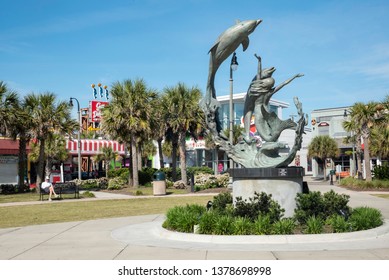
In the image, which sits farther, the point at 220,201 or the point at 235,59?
the point at 235,59

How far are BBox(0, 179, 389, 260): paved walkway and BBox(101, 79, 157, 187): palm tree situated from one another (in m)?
20.3

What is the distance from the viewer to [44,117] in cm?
2916

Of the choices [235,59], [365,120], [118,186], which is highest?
[235,59]

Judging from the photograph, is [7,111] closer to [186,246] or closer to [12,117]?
[12,117]

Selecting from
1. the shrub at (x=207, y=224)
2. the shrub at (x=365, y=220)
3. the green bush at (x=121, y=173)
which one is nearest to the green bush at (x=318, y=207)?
the shrub at (x=365, y=220)

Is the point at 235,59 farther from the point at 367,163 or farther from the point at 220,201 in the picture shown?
the point at 367,163

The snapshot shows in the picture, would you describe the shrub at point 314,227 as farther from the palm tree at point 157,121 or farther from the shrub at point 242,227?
the palm tree at point 157,121

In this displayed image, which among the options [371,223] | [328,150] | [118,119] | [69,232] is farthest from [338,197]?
[328,150]

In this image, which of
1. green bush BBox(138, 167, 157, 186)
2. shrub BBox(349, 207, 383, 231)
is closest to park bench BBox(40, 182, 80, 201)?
green bush BBox(138, 167, 157, 186)

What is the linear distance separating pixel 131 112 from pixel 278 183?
21.6m

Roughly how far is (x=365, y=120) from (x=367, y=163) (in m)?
3.33

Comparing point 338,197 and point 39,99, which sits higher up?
point 39,99

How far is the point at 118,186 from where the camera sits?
31.6 m

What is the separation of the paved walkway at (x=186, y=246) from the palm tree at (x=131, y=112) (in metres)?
20.3
